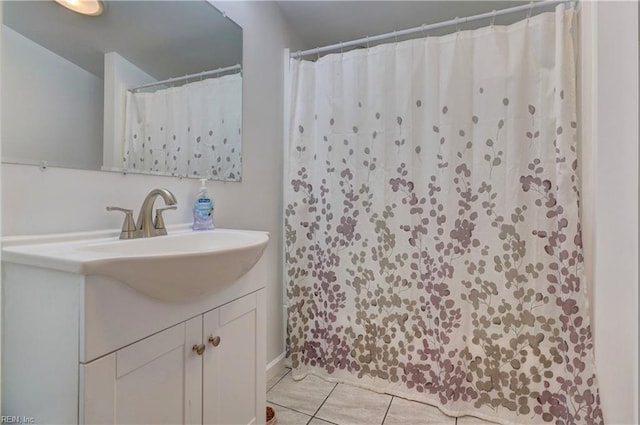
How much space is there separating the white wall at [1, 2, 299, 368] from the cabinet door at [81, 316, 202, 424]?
435mm

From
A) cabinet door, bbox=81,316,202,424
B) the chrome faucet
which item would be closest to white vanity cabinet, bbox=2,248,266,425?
cabinet door, bbox=81,316,202,424

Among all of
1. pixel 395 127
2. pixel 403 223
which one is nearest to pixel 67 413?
pixel 403 223

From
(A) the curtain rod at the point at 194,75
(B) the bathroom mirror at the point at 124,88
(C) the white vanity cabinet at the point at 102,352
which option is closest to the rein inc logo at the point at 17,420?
(C) the white vanity cabinet at the point at 102,352

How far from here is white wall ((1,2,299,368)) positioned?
0.78m

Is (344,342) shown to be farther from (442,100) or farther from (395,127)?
(442,100)

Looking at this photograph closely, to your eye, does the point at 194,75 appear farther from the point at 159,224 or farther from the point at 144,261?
the point at 144,261

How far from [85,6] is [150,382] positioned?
1.10 metres

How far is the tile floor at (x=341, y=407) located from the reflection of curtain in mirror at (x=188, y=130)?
45.7 inches

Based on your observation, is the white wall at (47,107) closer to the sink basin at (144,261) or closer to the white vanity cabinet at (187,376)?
the sink basin at (144,261)

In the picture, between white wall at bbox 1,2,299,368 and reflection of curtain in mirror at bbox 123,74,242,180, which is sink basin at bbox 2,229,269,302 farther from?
reflection of curtain in mirror at bbox 123,74,242,180

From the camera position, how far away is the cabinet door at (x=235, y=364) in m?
0.88

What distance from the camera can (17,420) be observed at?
0.65 m

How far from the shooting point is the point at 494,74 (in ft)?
4.46

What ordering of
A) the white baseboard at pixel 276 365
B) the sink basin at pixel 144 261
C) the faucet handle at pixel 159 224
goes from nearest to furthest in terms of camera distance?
the sink basin at pixel 144 261
the faucet handle at pixel 159 224
the white baseboard at pixel 276 365
